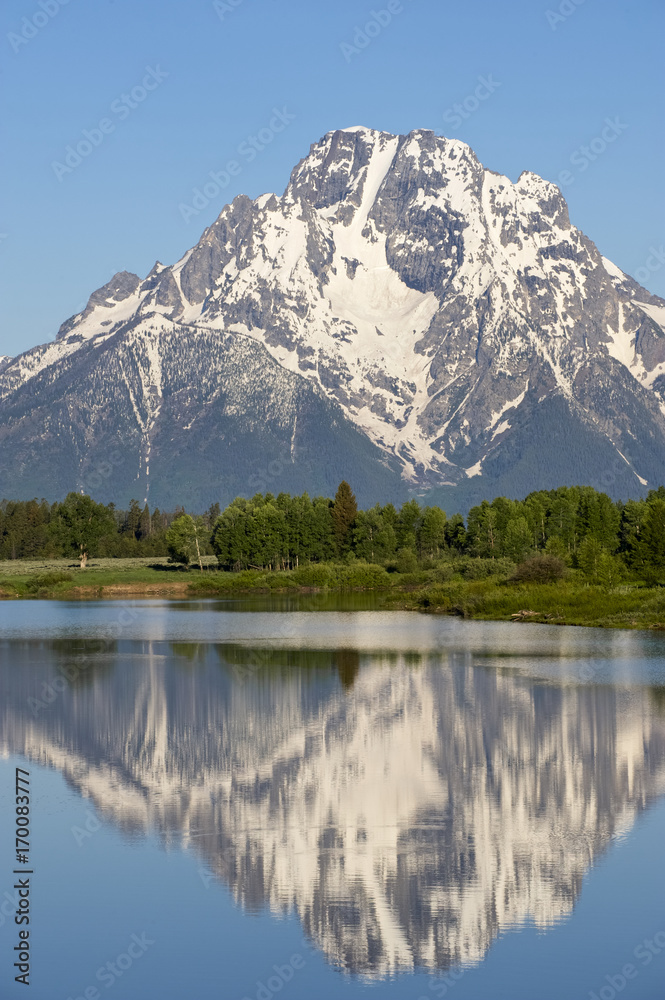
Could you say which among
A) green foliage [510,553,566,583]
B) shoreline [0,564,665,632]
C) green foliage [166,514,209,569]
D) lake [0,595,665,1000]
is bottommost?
lake [0,595,665,1000]

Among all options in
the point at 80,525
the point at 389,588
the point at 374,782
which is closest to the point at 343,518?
the point at 389,588

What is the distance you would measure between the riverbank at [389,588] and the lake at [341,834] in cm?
2756

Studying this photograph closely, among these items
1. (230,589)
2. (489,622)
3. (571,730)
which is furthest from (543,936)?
(230,589)

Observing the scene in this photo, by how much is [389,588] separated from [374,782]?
107 metres

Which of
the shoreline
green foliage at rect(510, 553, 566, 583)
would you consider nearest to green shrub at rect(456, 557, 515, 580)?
the shoreline

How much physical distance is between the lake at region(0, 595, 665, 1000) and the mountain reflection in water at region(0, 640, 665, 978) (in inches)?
3.1

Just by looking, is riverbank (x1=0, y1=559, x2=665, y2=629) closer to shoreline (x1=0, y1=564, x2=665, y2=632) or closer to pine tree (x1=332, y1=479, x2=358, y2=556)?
shoreline (x1=0, y1=564, x2=665, y2=632)

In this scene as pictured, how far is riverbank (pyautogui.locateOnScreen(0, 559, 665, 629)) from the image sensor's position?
80250 mm

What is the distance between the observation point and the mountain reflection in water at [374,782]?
21906 millimetres

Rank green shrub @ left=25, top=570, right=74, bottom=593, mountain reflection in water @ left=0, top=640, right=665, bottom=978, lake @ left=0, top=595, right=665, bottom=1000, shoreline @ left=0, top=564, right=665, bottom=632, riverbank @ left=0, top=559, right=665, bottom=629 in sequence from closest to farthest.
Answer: lake @ left=0, top=595, right=665, bottom=1000, mountain reflection in water @ left=0, top=640, right=665, bottom=978, shoreline @ left=0, top=564, right=665, bottom=632, riverbank @ left=0, top=559, right=665, bottom=629, green shrub @ left=25, top=570, right=74, bottom=593

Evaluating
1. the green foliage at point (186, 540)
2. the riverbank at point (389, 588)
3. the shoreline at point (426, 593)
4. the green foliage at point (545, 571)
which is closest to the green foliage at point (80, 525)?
the riverbank at point (389, 588)

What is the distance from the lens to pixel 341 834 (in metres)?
26.2

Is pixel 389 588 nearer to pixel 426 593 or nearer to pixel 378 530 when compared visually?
pixel 378 530

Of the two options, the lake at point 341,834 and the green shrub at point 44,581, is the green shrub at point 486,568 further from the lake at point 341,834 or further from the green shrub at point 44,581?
the lake at point 341,834
